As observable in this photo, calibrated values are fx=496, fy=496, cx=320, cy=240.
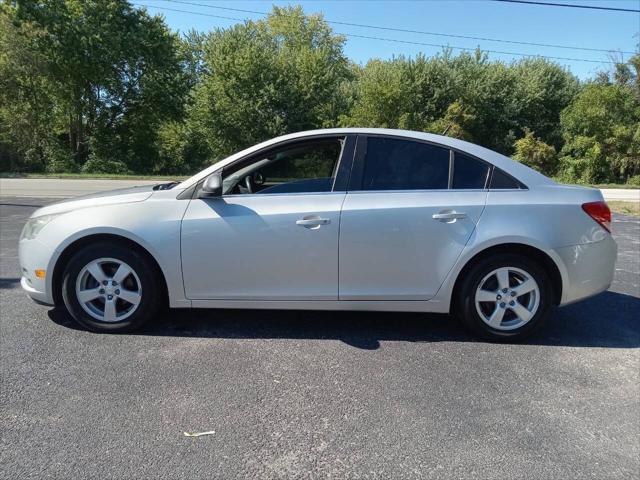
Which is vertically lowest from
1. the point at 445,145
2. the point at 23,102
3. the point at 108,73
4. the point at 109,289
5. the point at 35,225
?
the point at 109,289

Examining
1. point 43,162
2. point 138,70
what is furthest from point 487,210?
point 138,70

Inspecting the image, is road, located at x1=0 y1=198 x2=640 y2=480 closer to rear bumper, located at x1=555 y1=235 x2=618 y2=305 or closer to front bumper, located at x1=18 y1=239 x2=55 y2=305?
front bumper, located at x1=18 y1=239 x2=55 y2=305

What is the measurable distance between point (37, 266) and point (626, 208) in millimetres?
15613

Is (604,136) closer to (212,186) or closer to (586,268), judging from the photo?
(586,268)

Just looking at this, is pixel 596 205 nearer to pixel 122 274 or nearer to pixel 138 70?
pixel 122 274

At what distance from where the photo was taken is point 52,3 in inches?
1097

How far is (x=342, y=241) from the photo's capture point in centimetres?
373

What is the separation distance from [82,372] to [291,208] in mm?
1819

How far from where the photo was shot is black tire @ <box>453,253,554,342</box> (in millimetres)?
3824

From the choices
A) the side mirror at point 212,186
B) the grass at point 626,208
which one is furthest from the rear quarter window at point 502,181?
the grass at point 626,208

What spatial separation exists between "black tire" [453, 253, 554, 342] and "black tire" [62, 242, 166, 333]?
2403mm

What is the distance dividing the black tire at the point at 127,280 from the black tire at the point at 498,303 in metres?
2.40

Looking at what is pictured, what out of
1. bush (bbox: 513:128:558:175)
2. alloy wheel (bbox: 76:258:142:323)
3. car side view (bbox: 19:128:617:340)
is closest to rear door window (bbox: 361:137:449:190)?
car side view (bbox: 19:128:617:340)

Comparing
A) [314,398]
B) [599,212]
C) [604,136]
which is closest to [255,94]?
[604,136]
